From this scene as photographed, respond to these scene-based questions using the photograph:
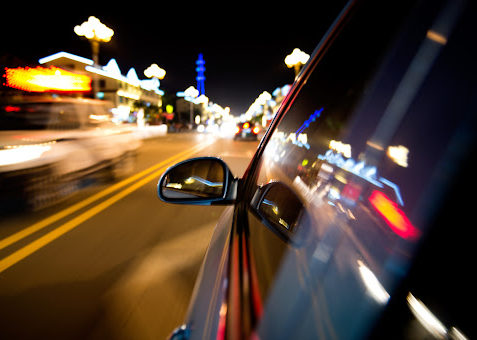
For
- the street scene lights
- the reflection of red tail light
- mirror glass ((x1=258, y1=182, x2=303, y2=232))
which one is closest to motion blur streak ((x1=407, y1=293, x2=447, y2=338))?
the reflection of red tail light

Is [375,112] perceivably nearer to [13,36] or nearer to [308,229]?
[308,229]

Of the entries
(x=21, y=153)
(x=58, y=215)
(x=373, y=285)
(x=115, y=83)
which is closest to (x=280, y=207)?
(x=373, y=285)

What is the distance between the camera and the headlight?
673 centimetres

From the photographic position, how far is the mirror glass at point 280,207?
1.17 meters

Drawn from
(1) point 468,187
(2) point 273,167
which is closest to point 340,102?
(2) point 273,167

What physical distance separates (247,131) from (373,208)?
25812 millimetres

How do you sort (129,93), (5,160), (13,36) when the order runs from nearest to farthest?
1. (5,160)
2. (13,36)
3. (129,93)

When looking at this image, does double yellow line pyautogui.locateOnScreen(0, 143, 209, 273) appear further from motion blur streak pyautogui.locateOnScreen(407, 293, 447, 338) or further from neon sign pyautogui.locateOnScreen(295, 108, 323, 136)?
motion blur streak pyautogui.locateOnScreen(407, 293, 447, 338)

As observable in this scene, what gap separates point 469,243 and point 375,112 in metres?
0.51

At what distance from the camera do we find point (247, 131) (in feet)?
86.6

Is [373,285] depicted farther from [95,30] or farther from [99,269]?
[95,30]

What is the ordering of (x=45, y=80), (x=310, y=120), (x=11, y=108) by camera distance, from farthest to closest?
1. (x=45, y=80)
2. (x=11, y=108)
3. (x=310, y=120)

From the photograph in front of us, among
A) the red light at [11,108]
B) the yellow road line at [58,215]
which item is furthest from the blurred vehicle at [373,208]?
the red light at [11,108]

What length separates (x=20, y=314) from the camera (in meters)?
2.36
